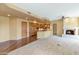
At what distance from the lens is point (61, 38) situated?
21.0 ft

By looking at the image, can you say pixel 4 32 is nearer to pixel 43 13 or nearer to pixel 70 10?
pixel 43 13

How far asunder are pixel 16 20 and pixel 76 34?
487cm

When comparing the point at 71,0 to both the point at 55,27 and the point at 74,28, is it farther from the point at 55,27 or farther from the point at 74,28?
the point at 74,28

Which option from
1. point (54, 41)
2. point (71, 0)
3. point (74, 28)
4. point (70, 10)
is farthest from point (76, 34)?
point (71, 0)

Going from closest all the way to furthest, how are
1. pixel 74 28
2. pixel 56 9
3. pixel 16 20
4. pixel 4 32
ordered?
pixel 56 9 < pixel 74 28 < pixel 4 32 < pixel 16 20

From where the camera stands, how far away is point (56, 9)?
510 centimetres
